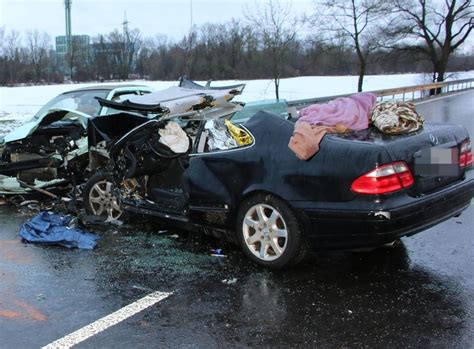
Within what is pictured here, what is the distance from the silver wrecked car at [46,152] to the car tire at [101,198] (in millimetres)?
1047

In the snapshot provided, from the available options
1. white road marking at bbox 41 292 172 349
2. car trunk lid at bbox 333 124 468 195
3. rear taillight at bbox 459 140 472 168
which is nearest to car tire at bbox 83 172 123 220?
white road marking at bbox 41 292 172 349

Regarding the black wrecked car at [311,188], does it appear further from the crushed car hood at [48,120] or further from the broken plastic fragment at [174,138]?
the crushed car hood at [48,120]

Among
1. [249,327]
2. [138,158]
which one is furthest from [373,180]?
[138,158]

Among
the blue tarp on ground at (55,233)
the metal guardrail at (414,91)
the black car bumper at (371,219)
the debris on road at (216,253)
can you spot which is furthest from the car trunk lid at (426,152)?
the metal guardrail at (414,91)

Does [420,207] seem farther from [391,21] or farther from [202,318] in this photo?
[391,21]

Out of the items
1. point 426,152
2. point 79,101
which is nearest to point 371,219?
point 426,152

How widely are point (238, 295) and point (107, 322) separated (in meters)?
1.01

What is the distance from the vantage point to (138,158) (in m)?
5.83

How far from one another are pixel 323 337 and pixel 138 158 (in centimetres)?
318

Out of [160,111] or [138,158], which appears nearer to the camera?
[160,111]

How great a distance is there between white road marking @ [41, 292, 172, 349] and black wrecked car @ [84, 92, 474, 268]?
3.24 ft

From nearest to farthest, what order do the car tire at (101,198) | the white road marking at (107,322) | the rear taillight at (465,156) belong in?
the white road marking at (107,322) < the rear taillight at (465,156) < the car tire at (101,198)

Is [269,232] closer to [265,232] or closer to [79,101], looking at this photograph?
[265,232]

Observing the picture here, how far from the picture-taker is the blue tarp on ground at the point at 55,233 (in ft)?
18.0
